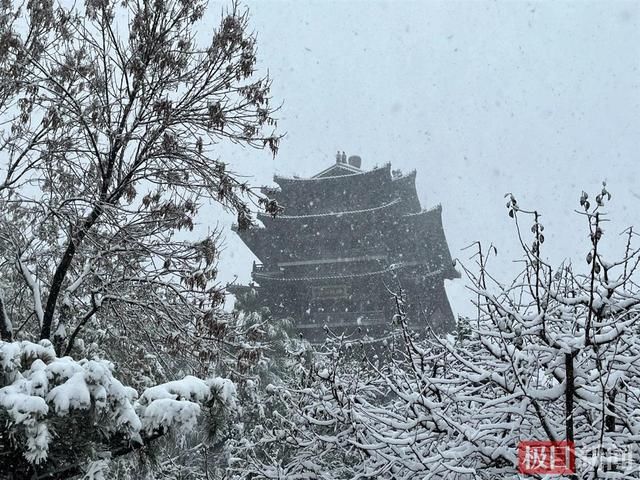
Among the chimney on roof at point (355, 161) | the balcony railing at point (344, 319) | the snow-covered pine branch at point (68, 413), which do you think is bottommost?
the snow-covered pine branch at point (68, 413)

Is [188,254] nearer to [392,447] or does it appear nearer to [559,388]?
[392,447]

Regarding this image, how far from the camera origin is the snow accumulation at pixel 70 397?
256 cm

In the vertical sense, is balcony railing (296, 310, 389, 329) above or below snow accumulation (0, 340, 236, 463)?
above

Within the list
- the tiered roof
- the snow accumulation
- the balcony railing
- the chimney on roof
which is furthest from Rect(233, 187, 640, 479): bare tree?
the chimney on roof

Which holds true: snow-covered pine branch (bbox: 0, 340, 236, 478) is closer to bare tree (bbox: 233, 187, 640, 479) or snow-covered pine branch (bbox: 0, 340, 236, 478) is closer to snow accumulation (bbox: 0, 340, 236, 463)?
snow accumulation (bbox: 0, 340, 236, 463)

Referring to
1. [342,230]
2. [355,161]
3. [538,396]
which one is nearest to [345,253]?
[342,230]

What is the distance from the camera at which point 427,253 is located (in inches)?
1035

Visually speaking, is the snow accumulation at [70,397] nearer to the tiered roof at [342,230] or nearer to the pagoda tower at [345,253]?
the pagoda tower at [345,253]

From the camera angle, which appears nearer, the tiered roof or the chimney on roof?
the tiered roof

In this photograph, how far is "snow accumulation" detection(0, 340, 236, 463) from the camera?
8.40ft

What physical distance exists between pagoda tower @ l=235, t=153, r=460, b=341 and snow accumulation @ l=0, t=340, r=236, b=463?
1957cm

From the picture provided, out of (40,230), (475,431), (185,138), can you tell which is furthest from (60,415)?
(185,138)

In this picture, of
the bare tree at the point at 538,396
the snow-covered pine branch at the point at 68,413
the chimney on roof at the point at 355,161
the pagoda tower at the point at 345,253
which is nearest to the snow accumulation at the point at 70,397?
the snow-covered pine branch at the point at 68,413

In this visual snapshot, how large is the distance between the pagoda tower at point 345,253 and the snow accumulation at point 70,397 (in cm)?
1957
